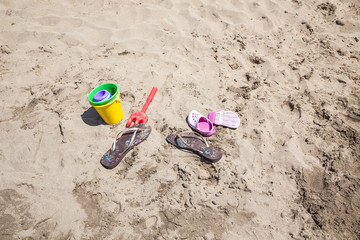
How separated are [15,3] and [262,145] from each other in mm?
4241

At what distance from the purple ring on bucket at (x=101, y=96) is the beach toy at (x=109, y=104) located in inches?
1.5

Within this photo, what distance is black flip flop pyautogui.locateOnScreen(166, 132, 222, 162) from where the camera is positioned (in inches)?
84.9

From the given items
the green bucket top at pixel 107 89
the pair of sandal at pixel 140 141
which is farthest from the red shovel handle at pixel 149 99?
the green bucket top at pixel 107 89

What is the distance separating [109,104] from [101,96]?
101mm

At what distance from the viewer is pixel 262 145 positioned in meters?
2.24

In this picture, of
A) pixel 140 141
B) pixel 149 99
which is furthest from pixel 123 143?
pixel 149 99

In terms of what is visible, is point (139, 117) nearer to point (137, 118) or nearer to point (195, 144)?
point (137, 118)


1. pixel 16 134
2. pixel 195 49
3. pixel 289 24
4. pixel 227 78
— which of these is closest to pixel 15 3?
pixel 16 134

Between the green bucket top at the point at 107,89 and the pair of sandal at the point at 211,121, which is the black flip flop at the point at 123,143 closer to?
the green bucket top at the point at 107,89

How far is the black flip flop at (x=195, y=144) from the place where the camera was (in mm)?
2156

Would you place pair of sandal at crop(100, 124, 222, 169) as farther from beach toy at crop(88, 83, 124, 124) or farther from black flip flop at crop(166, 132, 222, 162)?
beach toy at crop(88, 83, 124, 124)

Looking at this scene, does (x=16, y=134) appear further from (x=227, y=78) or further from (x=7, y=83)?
(x=227, y=78)

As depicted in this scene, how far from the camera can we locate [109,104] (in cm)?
216

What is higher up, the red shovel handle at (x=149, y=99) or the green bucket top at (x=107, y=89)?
the green bucket top at (x=107, y=89)
